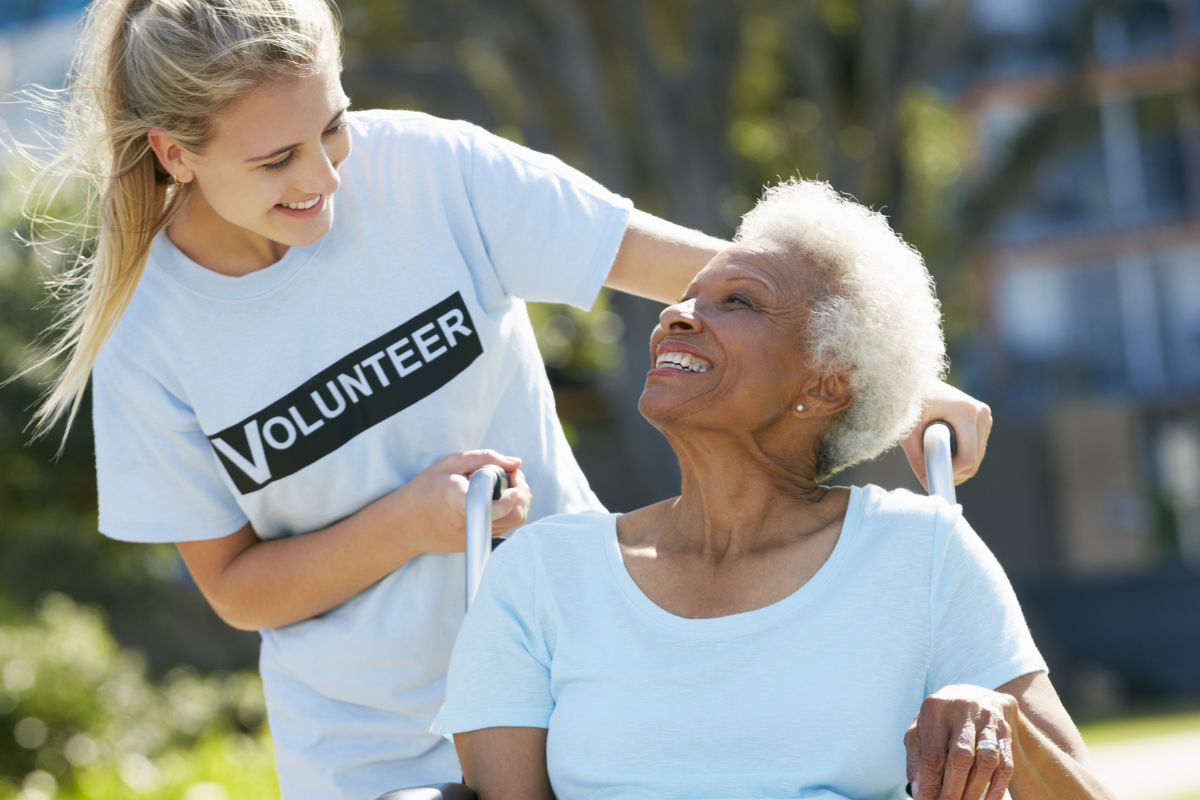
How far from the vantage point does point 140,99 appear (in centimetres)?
212

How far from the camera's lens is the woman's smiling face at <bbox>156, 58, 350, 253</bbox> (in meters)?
2.06

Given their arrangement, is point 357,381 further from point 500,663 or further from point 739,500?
point 739,500

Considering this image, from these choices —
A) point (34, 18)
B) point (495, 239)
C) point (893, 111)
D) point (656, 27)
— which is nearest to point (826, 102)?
point (893, 111)

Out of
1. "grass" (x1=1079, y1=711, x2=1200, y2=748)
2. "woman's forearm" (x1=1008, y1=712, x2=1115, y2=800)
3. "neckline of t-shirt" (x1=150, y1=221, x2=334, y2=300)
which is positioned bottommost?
"grass" (x1=1079, y1=711, x2=1200, y2=748)

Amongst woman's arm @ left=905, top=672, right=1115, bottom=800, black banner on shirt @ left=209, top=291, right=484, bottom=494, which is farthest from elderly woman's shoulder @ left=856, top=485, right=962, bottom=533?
black banner on shirt @ left=209, top=291, right=484, bottom=494

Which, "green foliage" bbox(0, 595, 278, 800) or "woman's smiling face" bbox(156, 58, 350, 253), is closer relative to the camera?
"woman's smiling face" bbox(156, 58, 350, 253)

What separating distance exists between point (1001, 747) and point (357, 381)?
127cm

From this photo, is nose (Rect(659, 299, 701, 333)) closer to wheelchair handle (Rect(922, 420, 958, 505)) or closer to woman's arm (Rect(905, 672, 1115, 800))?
wheelchair handle (Rect(922, 420, 958, 505))

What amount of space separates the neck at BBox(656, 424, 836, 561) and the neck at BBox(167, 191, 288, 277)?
2.78ft

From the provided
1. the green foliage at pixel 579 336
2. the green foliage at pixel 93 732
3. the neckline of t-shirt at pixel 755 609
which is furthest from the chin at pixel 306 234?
the green foliage at pixel 579 336

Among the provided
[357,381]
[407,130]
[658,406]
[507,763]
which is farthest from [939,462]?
[407,130]

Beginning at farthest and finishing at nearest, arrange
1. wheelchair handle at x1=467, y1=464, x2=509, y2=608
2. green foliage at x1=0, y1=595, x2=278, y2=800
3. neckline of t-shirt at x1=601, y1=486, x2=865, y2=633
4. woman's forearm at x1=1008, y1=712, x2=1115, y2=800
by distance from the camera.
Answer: green foliage at x1=0, y1=595, x2=278, y2=800
wheelchair handle at x1=467, y1=464, x2=509, y2=608
neckline of t-shirt at x1=601, y1=486, x2=865, y2=633
woman's forearm at x1=1008, y1=712, x2=1115, y2=800

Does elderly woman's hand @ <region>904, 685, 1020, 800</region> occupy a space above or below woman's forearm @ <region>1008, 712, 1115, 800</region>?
above

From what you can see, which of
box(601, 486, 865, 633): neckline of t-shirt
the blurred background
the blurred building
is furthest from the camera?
the blurred building
